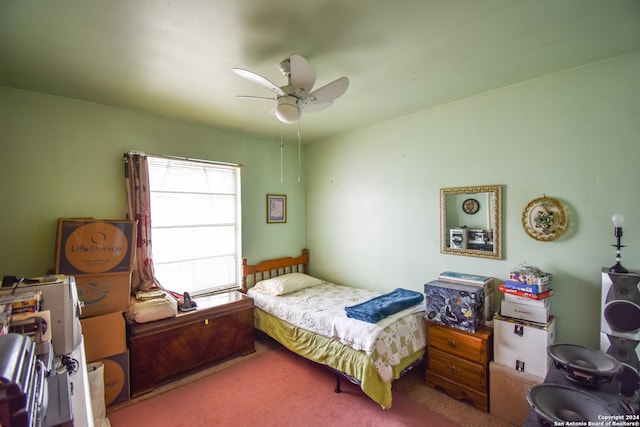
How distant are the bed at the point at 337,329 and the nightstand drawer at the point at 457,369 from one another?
0.45 ft

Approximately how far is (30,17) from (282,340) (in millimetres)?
3124

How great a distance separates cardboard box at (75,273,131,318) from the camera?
232cm

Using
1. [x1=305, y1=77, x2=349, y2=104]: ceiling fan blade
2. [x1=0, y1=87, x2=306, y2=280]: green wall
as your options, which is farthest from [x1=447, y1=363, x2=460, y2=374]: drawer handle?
[x1=0, y1=87, x2=306, y2=280]: green wall

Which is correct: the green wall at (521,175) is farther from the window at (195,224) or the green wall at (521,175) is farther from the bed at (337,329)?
the window at (195,224)

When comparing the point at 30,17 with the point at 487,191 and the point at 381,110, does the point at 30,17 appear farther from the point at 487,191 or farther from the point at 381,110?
the point at 487,191

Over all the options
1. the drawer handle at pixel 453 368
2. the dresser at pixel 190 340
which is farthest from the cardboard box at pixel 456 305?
the dresser at pixel 190 340

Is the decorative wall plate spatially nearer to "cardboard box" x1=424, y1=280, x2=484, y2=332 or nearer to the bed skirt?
"cardboard box" x1=424, y1=280, x2=484, y2=332

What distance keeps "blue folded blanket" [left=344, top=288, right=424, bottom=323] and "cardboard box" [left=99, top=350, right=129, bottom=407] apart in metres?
2.00

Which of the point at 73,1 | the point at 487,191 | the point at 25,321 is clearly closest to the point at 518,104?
the point at 487,191

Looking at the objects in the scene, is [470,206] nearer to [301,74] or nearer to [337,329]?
[337,329]

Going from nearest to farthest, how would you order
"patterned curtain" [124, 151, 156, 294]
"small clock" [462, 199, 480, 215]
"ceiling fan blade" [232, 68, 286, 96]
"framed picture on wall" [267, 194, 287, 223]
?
"ceiling fan blade" [232, 68, 286, 96] < "small clock" [462, 199, 480, 215] < "patterned curtain" [124, 151, 156, 294] < "framed picture on wall" [267, 194, 287, 223]

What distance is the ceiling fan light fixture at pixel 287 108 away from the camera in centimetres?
195

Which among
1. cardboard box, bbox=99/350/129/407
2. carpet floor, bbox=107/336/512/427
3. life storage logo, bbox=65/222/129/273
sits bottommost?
carpet floor, bbox=107/336/512/427

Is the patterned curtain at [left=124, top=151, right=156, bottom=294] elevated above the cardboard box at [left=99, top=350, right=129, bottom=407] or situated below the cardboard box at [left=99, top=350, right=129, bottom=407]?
above
